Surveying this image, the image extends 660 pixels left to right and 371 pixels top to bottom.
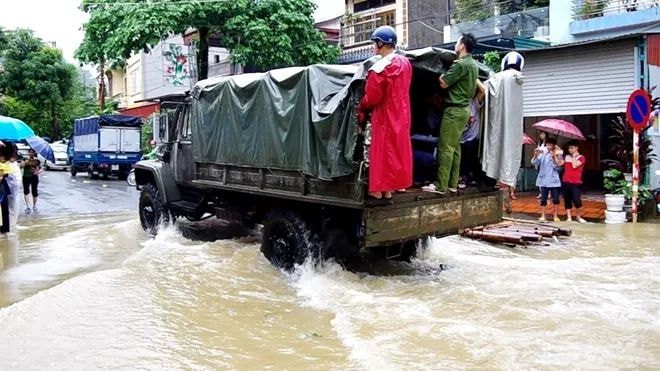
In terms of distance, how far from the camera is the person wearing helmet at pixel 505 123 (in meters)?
7.17

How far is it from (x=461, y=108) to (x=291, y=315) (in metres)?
2.85

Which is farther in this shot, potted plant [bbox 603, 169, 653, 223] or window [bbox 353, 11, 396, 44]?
window [bbox 353, 11, 396, 44]

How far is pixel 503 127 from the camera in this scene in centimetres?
719

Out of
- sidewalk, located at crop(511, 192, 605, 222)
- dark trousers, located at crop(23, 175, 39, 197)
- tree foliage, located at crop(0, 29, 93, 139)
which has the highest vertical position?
tree foliage, located at crop(0, 29, 93, 139)

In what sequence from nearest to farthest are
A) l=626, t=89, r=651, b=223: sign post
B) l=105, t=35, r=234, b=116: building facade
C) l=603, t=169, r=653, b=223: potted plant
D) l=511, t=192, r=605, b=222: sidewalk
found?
l=626, t=89, r=651, b=223: sign post < l=603, t=169, r=653, b=223: potted plant < l=511, t=192, r=605, b=222: sidewalk < l=105, t=35, r=234, b=116: building facade

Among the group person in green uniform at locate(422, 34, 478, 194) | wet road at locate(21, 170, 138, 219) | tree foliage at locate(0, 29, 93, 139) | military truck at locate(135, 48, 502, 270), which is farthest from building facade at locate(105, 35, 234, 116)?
person in green uniform at locate(422, 34, 478, 194)

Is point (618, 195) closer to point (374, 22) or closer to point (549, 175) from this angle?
point (549, 175)

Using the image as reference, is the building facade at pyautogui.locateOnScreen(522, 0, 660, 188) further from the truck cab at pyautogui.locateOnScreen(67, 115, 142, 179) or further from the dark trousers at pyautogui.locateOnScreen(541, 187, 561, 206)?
the truck cab at pyautogui.locateOnScreen(67, 115, 142, 179)

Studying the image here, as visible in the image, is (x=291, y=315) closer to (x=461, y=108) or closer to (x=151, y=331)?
(x=151, y=331)

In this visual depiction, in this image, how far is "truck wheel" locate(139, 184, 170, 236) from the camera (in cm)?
1012

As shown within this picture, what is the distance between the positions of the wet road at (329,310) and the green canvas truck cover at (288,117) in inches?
54.3

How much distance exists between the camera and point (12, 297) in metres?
6.72

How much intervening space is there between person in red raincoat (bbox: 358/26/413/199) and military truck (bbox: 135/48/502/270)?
17 centimetres

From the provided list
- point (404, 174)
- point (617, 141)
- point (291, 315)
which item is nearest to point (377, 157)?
point (404, 174)
